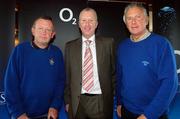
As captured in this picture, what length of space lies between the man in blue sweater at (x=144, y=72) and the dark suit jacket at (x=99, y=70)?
156mm

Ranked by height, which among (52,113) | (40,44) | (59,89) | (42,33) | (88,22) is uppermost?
(88,22)

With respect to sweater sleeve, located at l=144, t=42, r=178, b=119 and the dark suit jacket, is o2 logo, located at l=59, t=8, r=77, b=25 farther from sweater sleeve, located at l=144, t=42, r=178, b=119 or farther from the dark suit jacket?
sweater sleeve, located at l=144, t=42, r=178, b=119

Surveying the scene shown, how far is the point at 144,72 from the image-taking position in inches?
96.1

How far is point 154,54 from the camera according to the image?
2.39 meters

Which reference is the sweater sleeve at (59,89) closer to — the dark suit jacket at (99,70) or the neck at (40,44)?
the dark suit jacket at (99,70)

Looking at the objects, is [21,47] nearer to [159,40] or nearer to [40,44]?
[40,44]

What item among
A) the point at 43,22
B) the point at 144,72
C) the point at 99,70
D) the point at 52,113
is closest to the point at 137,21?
the point at 144,72

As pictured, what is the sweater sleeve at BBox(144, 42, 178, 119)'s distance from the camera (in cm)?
231

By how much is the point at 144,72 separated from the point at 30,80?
105 centimetres

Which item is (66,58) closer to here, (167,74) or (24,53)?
(24,53)

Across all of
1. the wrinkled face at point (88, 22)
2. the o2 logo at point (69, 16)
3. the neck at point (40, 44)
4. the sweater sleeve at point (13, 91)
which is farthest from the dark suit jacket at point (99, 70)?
the o2 logo at point (69, 16)

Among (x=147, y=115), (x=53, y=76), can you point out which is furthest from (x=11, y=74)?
(x=147, y=115)

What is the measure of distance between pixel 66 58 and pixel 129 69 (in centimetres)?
73

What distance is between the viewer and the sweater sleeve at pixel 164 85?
231 cm
